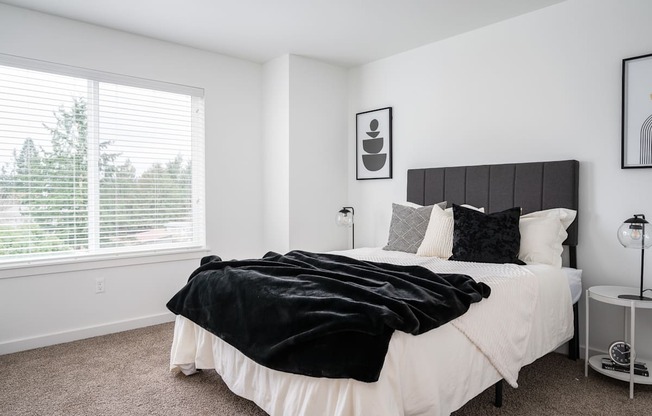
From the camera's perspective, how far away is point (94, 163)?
11.7 feet

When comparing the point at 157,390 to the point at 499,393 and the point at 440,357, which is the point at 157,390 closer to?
the point at 440,357

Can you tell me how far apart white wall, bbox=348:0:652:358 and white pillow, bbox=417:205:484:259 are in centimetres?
72


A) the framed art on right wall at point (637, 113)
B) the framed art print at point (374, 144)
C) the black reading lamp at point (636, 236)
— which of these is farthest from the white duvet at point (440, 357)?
the framed art print at point (374, 144)

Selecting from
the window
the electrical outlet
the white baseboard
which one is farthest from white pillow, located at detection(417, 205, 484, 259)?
the electrical outlet

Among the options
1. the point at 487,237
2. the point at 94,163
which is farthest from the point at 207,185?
the point at 487,237

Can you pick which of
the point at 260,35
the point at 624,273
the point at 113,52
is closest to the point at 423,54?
the point at 260,35

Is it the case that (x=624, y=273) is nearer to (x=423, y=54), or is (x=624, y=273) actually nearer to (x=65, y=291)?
(x=423, y=54)

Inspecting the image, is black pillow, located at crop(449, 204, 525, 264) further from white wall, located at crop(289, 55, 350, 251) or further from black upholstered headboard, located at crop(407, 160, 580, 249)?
white wall, located at crop(289, 55, 350, 251)

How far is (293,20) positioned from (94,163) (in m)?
2.06

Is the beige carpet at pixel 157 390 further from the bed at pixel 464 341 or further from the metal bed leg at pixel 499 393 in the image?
the bed at pixel 464 341

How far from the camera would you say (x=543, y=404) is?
233cm

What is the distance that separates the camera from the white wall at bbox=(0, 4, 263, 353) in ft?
10.6

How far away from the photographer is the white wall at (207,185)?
322cm

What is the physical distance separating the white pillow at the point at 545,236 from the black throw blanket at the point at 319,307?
3.06 feet
